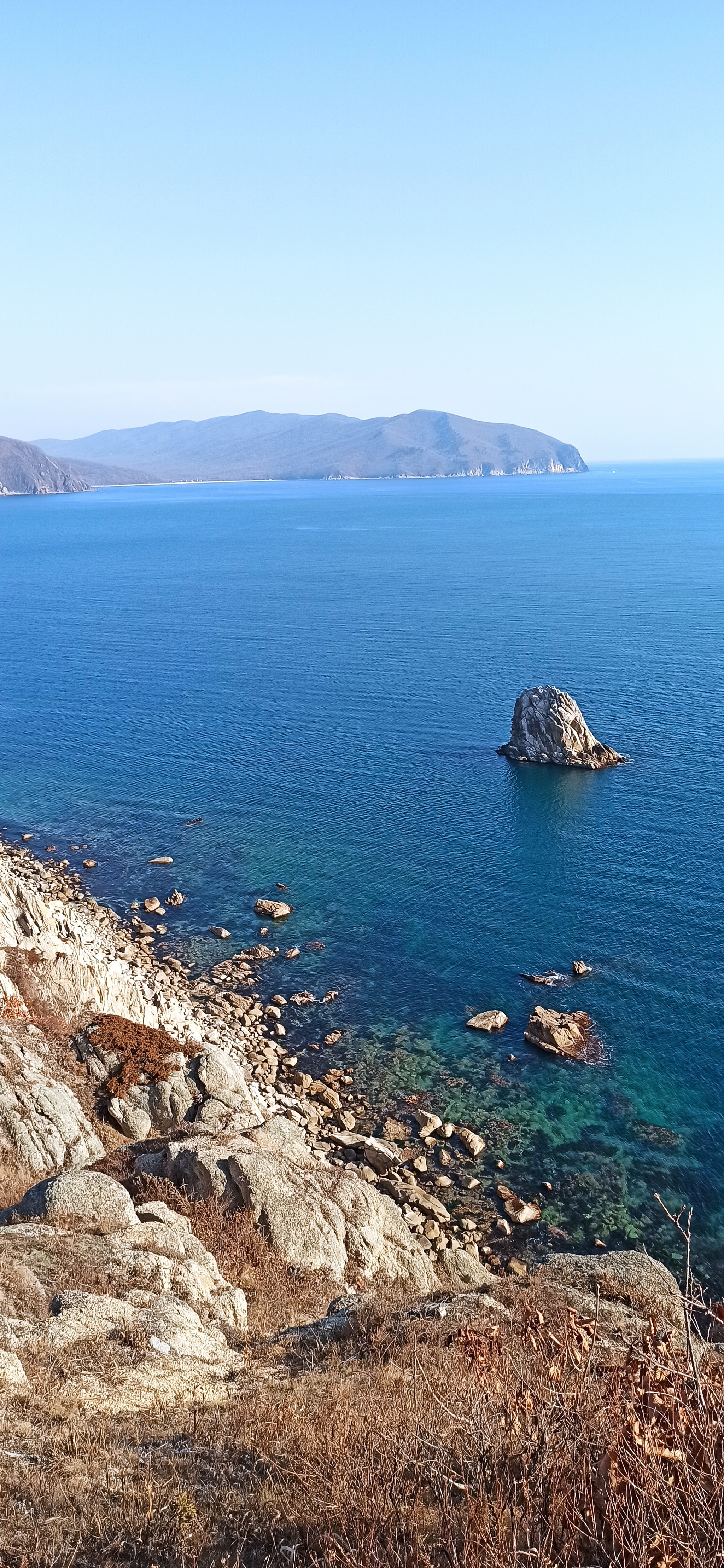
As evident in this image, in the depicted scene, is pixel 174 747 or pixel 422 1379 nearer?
pixel 422 1379

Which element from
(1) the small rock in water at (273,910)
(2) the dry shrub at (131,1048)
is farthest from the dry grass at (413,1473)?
(1) the small rock in water at (273,910)

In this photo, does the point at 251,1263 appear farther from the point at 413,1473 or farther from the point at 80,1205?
the point at 413,1473

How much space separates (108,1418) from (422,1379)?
532 cm

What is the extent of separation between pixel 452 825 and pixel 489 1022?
76.6ft

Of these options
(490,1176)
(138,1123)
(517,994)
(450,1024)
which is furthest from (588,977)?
(138,1123)

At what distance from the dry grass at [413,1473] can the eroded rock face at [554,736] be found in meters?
66.6

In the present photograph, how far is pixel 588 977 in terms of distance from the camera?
48656mm

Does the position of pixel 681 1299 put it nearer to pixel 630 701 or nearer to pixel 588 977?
pixel 588 977

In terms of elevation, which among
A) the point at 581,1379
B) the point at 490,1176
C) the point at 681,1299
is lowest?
the point at 490,1176

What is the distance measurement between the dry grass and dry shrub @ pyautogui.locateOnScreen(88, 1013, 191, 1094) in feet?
62.2

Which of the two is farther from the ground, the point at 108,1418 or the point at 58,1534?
the point at 58,1534

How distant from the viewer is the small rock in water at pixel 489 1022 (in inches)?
1784

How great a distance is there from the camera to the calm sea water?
40.8 meters

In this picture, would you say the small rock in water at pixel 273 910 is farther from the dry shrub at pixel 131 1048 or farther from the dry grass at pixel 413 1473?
the dry grass at pixel 413 1473
